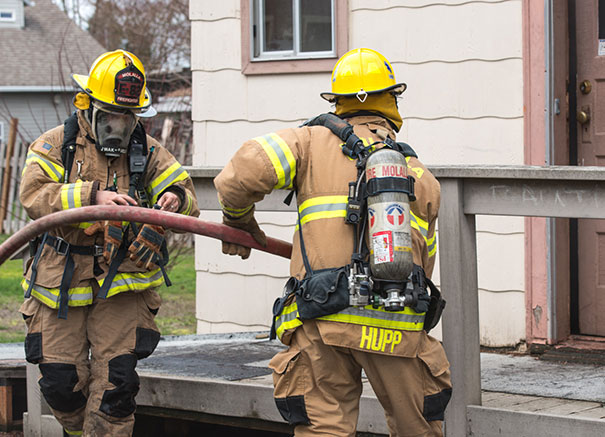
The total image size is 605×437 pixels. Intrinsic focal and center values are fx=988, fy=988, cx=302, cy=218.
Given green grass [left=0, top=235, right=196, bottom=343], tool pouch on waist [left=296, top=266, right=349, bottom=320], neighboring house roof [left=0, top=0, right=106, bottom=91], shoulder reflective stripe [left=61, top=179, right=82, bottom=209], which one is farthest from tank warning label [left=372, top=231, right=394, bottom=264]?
neighboring house roof [left=0, top=0, right=106, bottom=91]

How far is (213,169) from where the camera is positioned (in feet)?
16.9

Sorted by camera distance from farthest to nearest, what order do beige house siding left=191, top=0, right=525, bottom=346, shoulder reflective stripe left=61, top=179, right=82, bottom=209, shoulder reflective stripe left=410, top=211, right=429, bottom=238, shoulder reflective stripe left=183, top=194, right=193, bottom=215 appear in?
beige house siding left=191, top=0, right=525, bottom=346 < shoulder reflective stripe left=183, top=194, right=193, bottom=215 < shoulder reflective stripe left=61, top=179, right=82, bottom=209 < shoulder reflective stripe left=410, top=211, right=429, bottom=238

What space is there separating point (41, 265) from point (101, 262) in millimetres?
292

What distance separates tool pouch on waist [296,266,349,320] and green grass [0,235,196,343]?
6369 millimetres

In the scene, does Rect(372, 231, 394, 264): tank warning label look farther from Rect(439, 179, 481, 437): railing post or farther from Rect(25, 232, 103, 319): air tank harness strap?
→ Rect(25, 232, 103, 319): air tank harness strap

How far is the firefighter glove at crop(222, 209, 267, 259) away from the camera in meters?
4.07

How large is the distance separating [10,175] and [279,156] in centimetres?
1502

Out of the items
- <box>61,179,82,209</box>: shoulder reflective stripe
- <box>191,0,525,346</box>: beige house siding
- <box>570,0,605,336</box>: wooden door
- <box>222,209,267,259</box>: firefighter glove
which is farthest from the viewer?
<box>191,0,525,346</box>: beige house siding

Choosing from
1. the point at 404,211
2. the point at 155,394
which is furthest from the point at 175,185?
the point at 404,211

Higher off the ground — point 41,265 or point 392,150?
point 392,150

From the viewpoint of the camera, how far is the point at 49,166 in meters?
4.59

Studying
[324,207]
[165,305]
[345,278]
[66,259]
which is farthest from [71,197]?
[165,305]

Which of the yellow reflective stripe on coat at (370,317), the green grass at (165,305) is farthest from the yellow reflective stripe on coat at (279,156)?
the green grass at (165,305)

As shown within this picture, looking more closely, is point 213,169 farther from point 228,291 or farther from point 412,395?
point 228,291
